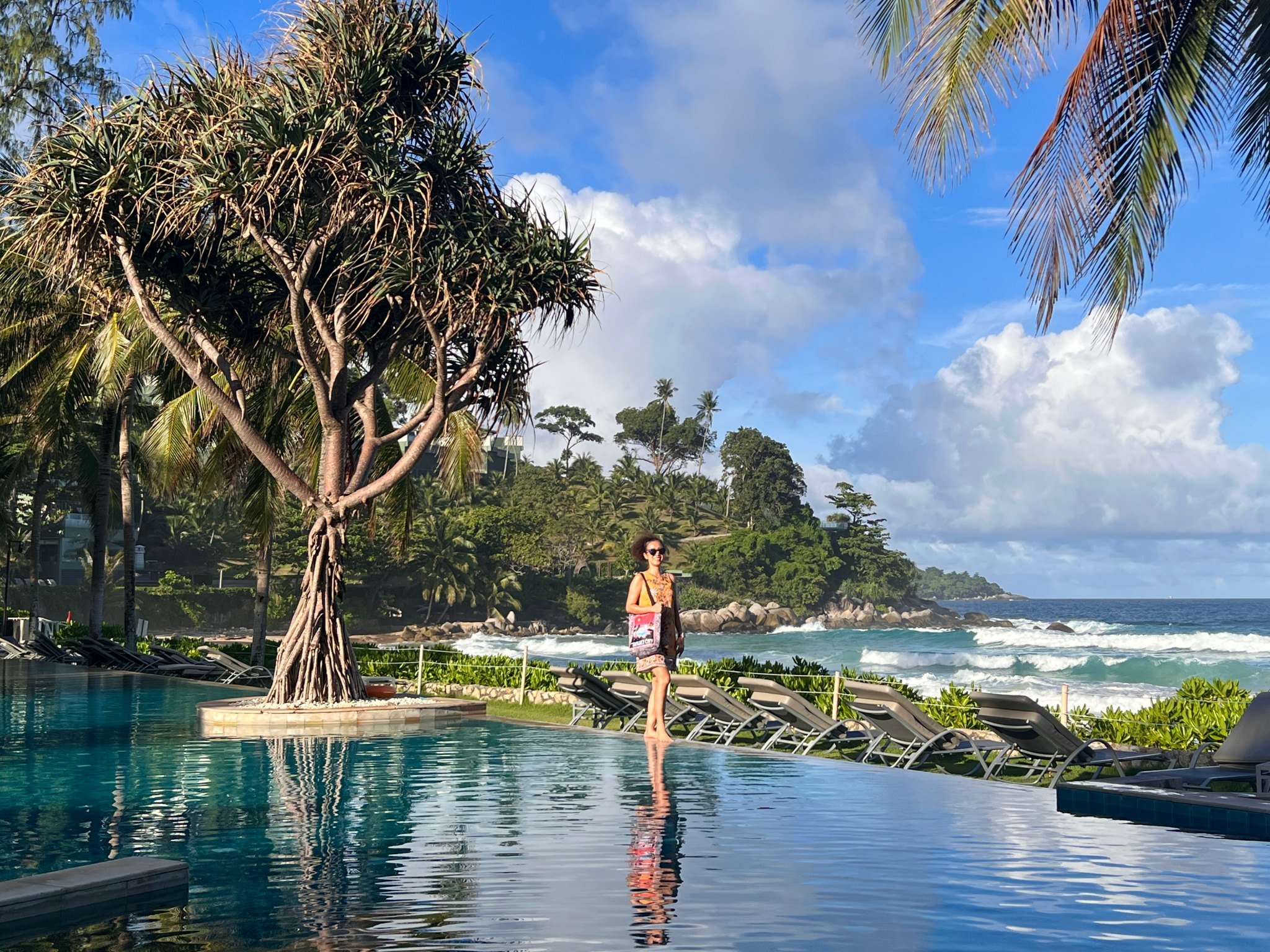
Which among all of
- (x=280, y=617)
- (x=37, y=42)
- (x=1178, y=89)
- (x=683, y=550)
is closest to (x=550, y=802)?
(x=1178, y=89)

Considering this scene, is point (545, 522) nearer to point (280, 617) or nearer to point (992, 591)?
point (280, 617)

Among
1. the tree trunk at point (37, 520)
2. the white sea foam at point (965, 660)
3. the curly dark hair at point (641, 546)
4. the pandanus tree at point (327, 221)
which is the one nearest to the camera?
the curly dark hair at point (641, 546)

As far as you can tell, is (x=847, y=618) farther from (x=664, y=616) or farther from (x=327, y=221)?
(x=664, y=616)

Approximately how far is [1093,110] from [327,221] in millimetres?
8348

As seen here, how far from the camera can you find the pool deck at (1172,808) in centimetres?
668

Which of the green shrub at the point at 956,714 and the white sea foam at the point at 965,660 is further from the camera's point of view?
the white sea foam at the point at 965,660

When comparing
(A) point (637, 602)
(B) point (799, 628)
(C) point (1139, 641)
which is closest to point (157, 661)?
(A) point (637, 602)

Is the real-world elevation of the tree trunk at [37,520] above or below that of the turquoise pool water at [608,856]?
above

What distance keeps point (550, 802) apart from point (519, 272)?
25.3 ft

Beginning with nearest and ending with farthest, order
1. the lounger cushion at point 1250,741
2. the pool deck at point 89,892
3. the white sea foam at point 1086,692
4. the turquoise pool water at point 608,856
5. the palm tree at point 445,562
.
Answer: the pool deck at point 89,892 < the turquoise pool water at point 608,856 < the lounger cushion at point 1250,741 < the white sea foam at point 1086,692 < the palm tree at point 445,562

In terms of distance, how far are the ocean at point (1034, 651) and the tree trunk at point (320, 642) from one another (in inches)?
895

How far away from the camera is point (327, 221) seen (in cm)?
1368

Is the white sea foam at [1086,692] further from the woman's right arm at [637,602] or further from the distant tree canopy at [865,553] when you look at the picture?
the distant tree canopy at [865,553]

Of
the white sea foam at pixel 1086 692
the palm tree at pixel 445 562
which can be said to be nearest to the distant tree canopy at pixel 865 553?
the palm tree at pixel 445 562
